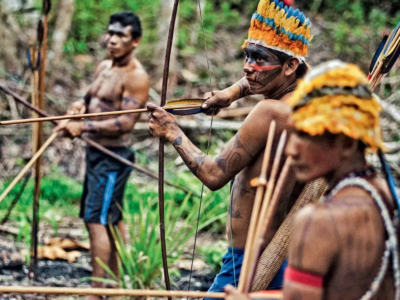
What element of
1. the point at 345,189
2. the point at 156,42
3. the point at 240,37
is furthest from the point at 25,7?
the point at 345,189

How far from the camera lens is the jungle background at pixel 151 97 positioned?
16.6 feet

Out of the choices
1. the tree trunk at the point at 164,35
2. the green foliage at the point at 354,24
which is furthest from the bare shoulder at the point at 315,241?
the green foliage at the point at 354,24

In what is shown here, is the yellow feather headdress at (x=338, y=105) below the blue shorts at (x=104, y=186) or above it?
above

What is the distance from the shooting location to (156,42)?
11.0m

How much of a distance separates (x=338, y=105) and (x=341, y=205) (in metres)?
0.29

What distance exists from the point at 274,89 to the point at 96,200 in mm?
2247

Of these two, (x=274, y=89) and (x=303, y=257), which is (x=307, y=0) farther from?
(x=303, y=257)

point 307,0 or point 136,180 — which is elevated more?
point 307,0

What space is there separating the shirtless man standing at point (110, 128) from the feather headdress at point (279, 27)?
1.98 metres

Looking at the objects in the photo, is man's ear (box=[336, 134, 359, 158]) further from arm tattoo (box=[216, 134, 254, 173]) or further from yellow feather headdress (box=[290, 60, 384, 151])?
arm tattoo (box=[216, 134, 254, 173])

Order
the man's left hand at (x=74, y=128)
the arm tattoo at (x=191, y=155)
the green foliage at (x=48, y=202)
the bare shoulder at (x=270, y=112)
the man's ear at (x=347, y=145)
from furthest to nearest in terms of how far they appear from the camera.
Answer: the green foliage at (x=48, y=202) < the man's left hand at (x=74, y=128) < the arm tattoo at (x=191, y=155) < the bare shoulder at (x=270, y=112) < the man's ear at (x=347, y=145)

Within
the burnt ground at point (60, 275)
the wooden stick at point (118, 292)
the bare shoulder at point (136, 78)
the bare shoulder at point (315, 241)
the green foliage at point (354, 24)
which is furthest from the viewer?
the green foliage at point (354, 24)

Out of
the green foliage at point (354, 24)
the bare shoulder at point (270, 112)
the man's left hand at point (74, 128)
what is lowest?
the man's left hand at point (74, 128)

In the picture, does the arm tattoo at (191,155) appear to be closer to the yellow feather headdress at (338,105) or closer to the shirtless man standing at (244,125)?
the shirtless man standing at (244,125)
